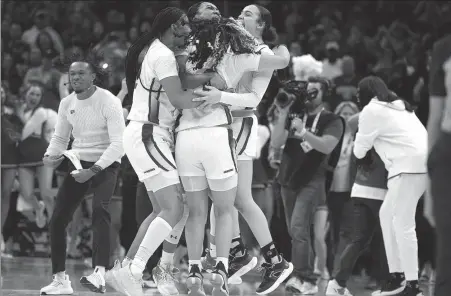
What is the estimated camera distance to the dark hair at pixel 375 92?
8.53 m

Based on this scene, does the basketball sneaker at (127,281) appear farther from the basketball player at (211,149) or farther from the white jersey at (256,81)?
the white jersey at (256,81)

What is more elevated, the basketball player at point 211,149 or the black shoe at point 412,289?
the basketball player at point 211,149

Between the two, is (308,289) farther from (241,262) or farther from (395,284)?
(241,262)

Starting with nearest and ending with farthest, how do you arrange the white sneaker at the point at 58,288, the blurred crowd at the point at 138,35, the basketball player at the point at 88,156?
the white sneaker at the point at 58,288 < the basketball player at the point at 88,156 < the blurred crowd at the point at 138,35

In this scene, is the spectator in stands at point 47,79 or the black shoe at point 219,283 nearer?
the black shoe at point 219,283

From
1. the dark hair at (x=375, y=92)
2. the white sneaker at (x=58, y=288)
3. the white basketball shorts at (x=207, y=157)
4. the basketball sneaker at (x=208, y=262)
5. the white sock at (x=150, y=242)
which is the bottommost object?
the white sneaker at (x=58, y=288)

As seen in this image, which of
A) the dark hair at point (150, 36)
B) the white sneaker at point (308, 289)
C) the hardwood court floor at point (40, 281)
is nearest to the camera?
the dark hair at point (150, 36)

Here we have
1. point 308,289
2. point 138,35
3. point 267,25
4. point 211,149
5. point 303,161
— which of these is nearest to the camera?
point 211,149

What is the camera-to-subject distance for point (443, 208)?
13.6 feet

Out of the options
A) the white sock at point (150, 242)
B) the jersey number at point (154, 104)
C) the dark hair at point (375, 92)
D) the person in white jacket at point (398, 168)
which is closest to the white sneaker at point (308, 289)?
the person in white jacket at point (398, 168)

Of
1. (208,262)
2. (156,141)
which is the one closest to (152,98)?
(156,141)

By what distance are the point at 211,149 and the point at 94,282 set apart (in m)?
1.82

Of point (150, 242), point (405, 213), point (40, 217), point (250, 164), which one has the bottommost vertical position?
point (40, 217)

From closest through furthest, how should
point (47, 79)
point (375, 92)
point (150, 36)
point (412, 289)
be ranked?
point (150, 36) → point (412, 289) → point (375, 92) → point (47, 79)
